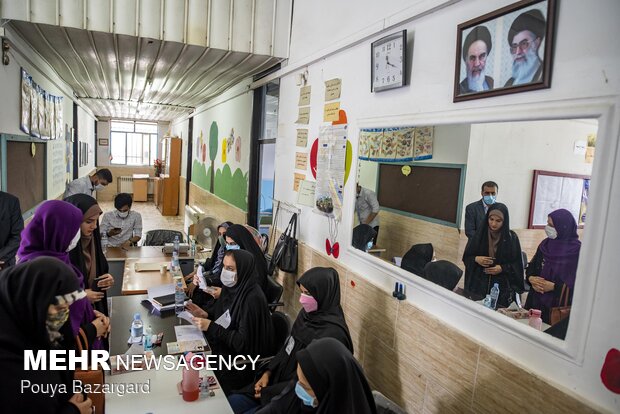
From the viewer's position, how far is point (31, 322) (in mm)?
1562

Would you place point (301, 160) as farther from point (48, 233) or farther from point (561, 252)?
point (561, 252)

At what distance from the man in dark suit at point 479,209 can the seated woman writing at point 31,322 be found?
6.18 feet

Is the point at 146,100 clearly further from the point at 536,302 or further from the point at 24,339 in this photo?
the point at 536,302

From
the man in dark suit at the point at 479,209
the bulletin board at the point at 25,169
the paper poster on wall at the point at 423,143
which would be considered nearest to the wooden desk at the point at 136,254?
the bulletin board at the point at 25,169

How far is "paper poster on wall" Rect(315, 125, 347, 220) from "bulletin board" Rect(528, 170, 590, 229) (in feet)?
5.35

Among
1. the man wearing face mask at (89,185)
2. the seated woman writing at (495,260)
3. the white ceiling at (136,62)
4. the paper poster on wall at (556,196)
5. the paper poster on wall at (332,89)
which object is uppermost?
the white ceiling at (136,62)

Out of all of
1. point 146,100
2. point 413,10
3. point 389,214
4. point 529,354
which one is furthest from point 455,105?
point 146,100

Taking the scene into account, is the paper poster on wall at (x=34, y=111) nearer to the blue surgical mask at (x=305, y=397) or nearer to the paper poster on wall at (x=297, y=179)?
the paper poster on wall at (x=297, y=179)

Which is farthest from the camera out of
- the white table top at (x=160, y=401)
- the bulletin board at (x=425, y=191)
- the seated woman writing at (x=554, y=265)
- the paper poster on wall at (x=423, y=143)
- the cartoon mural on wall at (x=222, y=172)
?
the cartoon mural on wall at (x=222, y=172)

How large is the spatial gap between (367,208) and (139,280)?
7.17 ft

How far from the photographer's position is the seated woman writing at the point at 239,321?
273cm

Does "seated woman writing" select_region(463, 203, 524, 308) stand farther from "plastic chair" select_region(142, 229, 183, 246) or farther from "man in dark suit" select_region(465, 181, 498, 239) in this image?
"plastic chair" select_region(142, 229, 183, 246)

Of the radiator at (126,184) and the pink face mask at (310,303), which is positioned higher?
the pink face mask at (310,303)

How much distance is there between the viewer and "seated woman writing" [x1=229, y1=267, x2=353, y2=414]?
2.45 m
